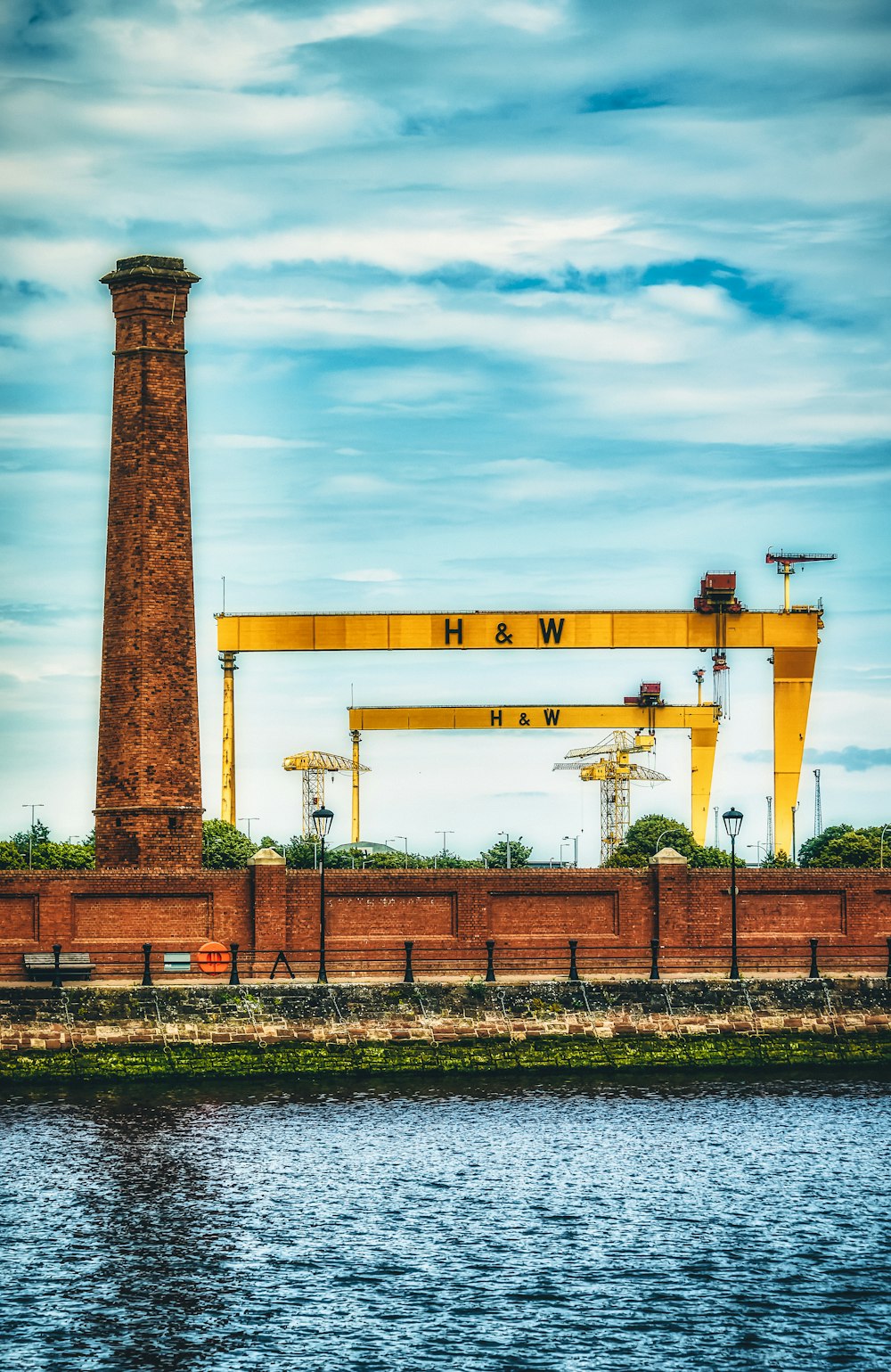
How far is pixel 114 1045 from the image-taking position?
28.8 meters

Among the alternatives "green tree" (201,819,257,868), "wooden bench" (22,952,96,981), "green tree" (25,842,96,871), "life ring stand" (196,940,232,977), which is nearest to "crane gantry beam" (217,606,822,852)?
"life ring stand" (196,940,232,977)

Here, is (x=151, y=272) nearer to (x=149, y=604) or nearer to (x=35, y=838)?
(x=149, y=604)

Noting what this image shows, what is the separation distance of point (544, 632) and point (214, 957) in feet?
38.9

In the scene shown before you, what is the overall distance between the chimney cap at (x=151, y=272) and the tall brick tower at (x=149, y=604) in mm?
24

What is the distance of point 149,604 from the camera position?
33.9 m

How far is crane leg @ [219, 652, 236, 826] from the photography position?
44.3 metres

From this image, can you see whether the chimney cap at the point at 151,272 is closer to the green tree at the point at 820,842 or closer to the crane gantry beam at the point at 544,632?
the crane gantry beam at the point at 544,632

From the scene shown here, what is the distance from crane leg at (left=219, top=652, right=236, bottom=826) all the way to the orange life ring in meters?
11.0

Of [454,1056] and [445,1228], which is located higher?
[454,1056]

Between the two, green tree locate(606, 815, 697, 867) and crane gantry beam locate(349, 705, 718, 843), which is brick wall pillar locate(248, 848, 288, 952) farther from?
green tree locate(606, 815, 697, 867)

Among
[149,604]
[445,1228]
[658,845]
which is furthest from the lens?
[658,845]

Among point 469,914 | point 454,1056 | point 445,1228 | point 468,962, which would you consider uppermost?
point 469,914

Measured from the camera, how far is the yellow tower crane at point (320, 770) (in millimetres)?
78875

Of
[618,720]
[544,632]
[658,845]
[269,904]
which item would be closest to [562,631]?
[544,632]
